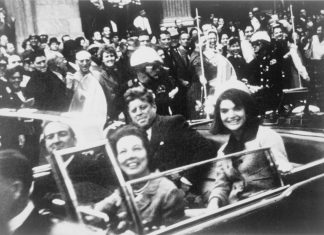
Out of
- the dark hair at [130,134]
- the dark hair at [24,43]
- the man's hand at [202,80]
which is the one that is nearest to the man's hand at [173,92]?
the man's hand at [202,80]

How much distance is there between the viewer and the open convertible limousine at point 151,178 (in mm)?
1410

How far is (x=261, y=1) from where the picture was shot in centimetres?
931

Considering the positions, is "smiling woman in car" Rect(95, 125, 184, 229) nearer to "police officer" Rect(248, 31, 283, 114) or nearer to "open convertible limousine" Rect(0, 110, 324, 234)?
"open convertible limousine" Rect(0, 110, 324, 234)

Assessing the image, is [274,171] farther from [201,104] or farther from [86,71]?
[201,104]

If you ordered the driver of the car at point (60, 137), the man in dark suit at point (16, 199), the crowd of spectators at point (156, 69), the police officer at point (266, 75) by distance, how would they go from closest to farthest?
the man in dark suit at point (16, 199), the driver of the car at point (60, 137), the crowd of spectators at point (156, 69), the police officer at point (266, 75)

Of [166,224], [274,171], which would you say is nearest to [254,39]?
[274,171]

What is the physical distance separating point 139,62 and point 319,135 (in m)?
1.39

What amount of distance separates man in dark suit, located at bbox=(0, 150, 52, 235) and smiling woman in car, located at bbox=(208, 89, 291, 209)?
57 cm

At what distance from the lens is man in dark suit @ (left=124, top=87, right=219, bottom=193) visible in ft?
6.89

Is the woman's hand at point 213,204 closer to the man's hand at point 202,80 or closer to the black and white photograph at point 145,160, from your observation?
the black and white photograph at point 145,160

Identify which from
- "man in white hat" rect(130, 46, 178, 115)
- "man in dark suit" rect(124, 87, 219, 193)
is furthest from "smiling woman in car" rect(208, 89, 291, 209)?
→ "man in white hat" rect(130, 46, 178, 115)

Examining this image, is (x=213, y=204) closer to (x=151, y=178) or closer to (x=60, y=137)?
(x=151, y=178)

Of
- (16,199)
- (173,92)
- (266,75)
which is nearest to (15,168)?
(16,199)

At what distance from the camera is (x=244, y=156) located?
1.70 m
